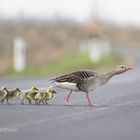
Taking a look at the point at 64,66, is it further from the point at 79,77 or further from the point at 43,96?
the point at 79,77

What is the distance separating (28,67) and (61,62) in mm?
3071

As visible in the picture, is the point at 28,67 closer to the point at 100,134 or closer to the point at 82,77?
the point at 82,77

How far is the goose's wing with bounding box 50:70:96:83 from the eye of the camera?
11193 mm

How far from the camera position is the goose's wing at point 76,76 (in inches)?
441

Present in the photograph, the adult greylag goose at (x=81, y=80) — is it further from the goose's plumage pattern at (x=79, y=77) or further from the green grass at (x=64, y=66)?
the green grass at (x=64, y=66)

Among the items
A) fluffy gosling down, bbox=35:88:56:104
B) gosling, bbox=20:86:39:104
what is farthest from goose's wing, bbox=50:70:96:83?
gosling, bbox=20:86:39:104

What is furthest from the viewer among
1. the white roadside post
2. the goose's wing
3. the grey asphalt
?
the white roadside post

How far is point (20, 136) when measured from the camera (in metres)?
7.76

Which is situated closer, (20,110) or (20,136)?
(20,136)

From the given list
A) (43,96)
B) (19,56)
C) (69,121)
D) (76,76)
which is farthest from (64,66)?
(69,121)

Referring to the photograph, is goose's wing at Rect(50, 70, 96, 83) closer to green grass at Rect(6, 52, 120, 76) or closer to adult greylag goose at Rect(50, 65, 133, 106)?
adult greylag goose at Rect(50, 65, 133, 106)

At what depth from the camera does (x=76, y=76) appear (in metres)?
11.3

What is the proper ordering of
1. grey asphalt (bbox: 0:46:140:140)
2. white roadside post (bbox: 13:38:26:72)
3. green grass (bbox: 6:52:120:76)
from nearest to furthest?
grey asphalt (bbox: 0:46:140:140) < green grass (bbox: 6:52:120:76) < white roadside post (bbox: 13:38:26:72)

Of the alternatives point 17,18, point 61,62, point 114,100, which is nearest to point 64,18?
point 17,18
